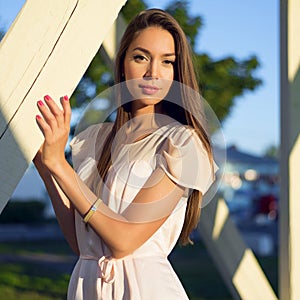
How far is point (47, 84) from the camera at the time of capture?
200 centimetres

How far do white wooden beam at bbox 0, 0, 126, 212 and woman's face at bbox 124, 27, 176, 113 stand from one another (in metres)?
0.16

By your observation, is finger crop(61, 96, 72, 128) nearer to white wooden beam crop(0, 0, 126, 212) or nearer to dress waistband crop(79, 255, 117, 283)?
white wooden beam crop(0, 0, 126, 212)

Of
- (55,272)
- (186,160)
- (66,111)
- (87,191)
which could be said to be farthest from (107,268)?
(55,272)

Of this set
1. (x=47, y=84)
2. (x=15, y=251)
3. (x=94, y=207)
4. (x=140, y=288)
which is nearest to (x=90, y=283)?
(x=140, y=288)

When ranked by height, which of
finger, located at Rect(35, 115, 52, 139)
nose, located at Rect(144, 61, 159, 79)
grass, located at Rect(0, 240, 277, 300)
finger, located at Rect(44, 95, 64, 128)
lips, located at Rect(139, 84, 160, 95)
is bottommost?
grass, located at Rect(0, 240, 277, 300)

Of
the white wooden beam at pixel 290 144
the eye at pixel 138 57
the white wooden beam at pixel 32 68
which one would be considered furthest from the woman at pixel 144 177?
the white wooden beam at pixel 290 144

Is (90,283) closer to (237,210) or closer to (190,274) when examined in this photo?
(190,274)

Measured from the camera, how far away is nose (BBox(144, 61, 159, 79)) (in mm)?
2105

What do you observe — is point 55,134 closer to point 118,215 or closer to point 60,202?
point 118,215

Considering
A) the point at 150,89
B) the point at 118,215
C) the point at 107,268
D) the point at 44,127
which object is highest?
the point at 150,89

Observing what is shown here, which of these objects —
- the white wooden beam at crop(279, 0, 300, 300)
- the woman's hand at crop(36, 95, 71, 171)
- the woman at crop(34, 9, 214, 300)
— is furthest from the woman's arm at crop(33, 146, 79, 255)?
the white wooden beam at crop(279, 0, 300, 300)

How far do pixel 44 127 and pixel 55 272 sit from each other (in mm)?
9379

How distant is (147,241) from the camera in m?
2.13

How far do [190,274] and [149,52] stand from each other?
9.47 meters
